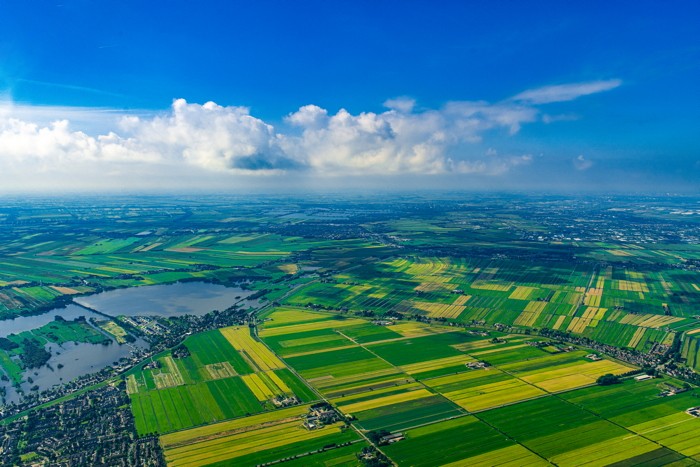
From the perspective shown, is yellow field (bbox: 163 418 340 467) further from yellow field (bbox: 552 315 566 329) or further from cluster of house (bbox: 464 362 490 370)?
yellow field (bbox: 552 315 566 329)

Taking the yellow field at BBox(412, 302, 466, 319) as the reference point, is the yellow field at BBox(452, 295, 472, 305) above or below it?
above

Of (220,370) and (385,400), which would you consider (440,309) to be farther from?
(220,370)

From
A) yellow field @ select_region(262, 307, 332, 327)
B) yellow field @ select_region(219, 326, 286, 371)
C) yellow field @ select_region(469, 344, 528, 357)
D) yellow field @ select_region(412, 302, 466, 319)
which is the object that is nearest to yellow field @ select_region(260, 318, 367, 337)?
yellow field @ select_region(262, 307, 332, 327)

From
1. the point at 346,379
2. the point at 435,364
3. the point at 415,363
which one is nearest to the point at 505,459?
the point at 435,364

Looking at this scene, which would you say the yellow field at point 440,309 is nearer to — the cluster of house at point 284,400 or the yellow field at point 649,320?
the yellow field at point 649,320

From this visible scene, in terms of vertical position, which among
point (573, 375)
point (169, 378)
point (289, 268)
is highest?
point (289, 268)

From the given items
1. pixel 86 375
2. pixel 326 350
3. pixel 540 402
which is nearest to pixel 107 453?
pixel 86 375
